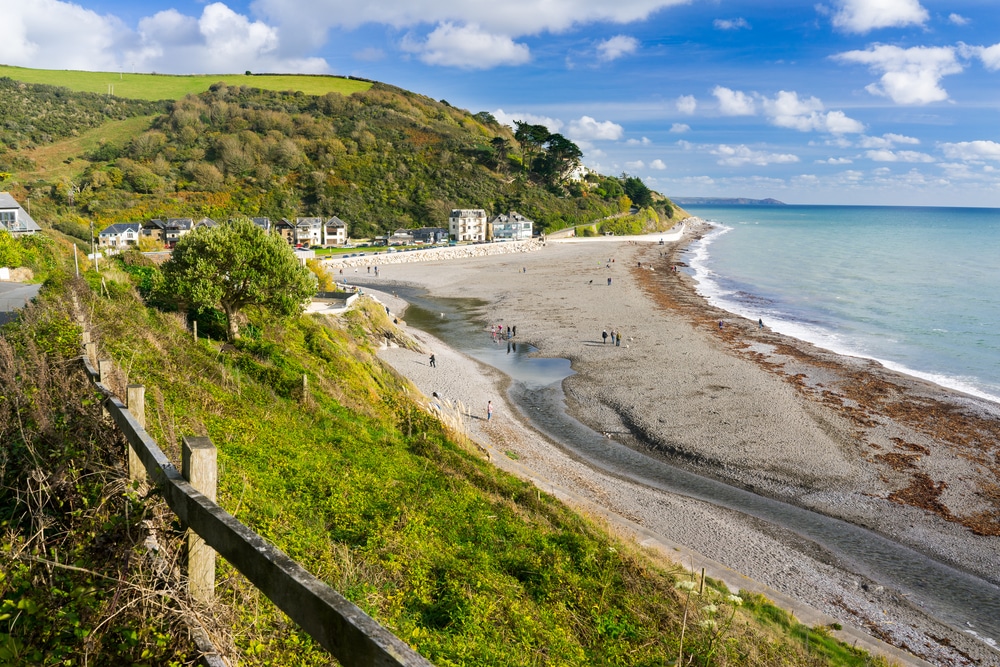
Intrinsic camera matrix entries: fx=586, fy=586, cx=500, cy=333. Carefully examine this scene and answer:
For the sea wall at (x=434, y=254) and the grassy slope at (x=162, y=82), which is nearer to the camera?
the sea wall at (x=434, y=254)

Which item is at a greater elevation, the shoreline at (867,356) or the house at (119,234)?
the house at (119,234)

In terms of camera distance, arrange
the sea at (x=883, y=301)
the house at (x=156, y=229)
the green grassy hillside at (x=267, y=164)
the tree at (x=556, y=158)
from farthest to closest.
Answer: the tree at (x=556, y=158)
the green grassy hillside at (x=267, y=164)
the house at (x=156, y=229)
the sea at (x=883, y=301)

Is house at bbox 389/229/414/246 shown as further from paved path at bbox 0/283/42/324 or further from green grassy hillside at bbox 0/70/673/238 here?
paved path at bbox 0/283/42/324

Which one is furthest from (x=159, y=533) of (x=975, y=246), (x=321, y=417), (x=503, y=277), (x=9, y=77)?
(x=9, y=77)

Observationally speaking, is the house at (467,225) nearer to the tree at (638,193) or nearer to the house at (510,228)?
the house at (510,228)

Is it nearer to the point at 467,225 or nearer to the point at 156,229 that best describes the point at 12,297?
the point at 156,229

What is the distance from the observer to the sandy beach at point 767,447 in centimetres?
1510

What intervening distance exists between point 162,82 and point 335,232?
116946mm

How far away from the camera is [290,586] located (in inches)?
92.0

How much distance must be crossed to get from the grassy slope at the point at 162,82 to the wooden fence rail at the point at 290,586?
18320 cm

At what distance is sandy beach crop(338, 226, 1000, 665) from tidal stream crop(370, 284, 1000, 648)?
16.1 inches

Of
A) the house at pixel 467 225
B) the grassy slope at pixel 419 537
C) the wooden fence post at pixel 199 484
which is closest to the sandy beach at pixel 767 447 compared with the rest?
the grassy slope at pixel 419 537

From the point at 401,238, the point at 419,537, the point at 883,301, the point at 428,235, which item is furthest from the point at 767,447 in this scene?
the point at 401,238

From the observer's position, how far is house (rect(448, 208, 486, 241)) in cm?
10656
